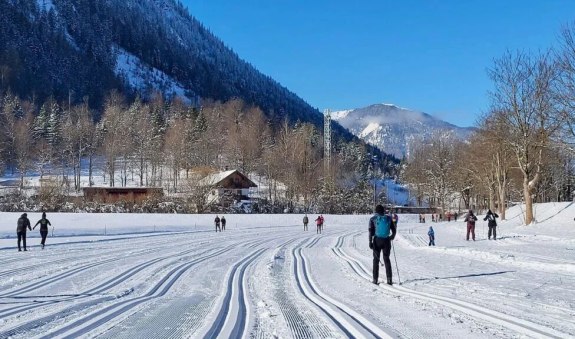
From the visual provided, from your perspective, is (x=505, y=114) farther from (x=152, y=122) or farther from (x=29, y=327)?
(x=152, y=122)

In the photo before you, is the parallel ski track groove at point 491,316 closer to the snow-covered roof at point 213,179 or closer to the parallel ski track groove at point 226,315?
the parallel ski track groove at point 226,315

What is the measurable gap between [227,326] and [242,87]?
178209 mm

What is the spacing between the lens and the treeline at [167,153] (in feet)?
248

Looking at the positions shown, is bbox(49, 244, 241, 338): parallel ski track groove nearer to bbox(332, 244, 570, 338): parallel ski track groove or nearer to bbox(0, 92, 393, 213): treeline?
bbox(332, 244, 570, 338): parallel ski track groove

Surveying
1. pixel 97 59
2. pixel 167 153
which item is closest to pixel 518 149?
pixel 167 153

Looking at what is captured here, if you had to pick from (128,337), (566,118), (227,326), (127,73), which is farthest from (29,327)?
(127,73)

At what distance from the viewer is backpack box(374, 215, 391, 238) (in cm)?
971

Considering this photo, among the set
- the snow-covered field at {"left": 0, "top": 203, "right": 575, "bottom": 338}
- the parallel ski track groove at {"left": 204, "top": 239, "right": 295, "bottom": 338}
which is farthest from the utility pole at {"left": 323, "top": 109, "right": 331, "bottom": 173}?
the parallel ski track groove at {"left": 204, "top": 239, "right": 295, "bottom": 338}

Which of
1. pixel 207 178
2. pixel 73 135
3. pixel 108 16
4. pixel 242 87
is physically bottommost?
pixel 207 178

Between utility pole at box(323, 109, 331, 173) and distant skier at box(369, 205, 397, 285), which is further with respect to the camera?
utility pole at box(323, 109, 331, 173)

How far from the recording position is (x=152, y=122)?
9300 centimetres

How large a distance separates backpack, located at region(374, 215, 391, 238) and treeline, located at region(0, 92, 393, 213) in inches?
2138

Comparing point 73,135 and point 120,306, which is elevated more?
point 73,135

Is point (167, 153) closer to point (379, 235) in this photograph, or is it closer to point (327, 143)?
point (327, 143)
